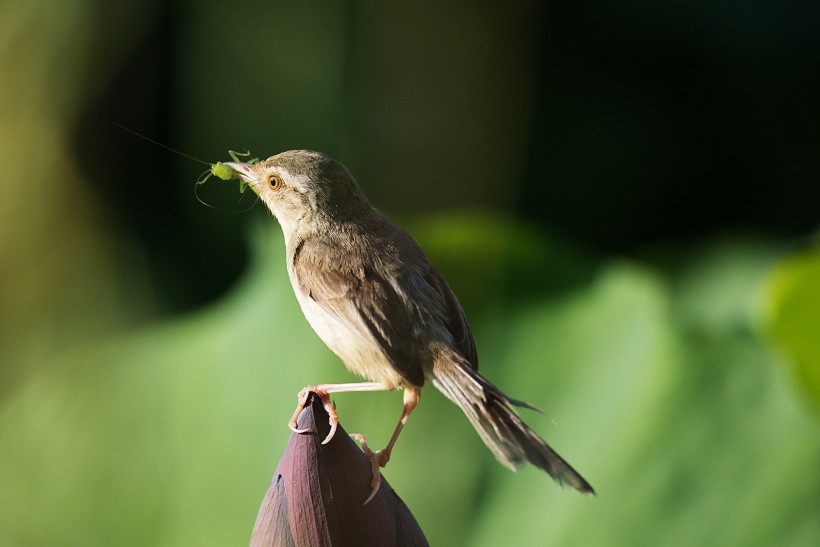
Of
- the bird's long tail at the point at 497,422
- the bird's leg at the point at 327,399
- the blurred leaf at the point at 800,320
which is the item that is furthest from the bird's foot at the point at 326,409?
the blurred leaf at the point at 800,320

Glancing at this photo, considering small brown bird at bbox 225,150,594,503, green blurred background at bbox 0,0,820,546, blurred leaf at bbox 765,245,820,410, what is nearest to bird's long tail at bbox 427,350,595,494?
small brown bird at bbox 225,150,594,503

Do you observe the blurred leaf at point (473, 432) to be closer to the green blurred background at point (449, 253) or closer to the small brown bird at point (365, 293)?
the green blurred background at point (449, 253)

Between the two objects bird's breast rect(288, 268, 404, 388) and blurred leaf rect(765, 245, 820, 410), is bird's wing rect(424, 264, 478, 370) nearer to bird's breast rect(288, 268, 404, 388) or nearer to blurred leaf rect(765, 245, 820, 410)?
bird's breast rect(288, 268, 404, 388)

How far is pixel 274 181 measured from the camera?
1095 mm

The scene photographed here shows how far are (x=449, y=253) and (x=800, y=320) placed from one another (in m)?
0.65

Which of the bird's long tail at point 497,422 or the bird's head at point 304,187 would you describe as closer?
the bird's long tail at point 497,422

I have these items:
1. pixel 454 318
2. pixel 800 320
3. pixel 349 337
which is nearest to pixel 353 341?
pixel 349 337

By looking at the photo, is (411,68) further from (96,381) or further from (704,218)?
(96,381)

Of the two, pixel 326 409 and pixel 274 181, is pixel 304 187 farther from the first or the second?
pixel 326 409

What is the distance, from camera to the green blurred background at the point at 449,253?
177cm

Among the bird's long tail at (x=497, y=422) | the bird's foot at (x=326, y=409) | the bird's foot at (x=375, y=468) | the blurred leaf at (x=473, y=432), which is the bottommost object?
the blurred leaf at (x=473, y=432)

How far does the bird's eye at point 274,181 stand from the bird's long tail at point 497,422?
0.84 ft

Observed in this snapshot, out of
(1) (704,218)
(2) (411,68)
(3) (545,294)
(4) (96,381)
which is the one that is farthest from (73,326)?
(1) (704,218)

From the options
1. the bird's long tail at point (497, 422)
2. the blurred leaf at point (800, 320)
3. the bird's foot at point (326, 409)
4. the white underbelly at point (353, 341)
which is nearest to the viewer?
the bird's long tail at point (497, 422)
